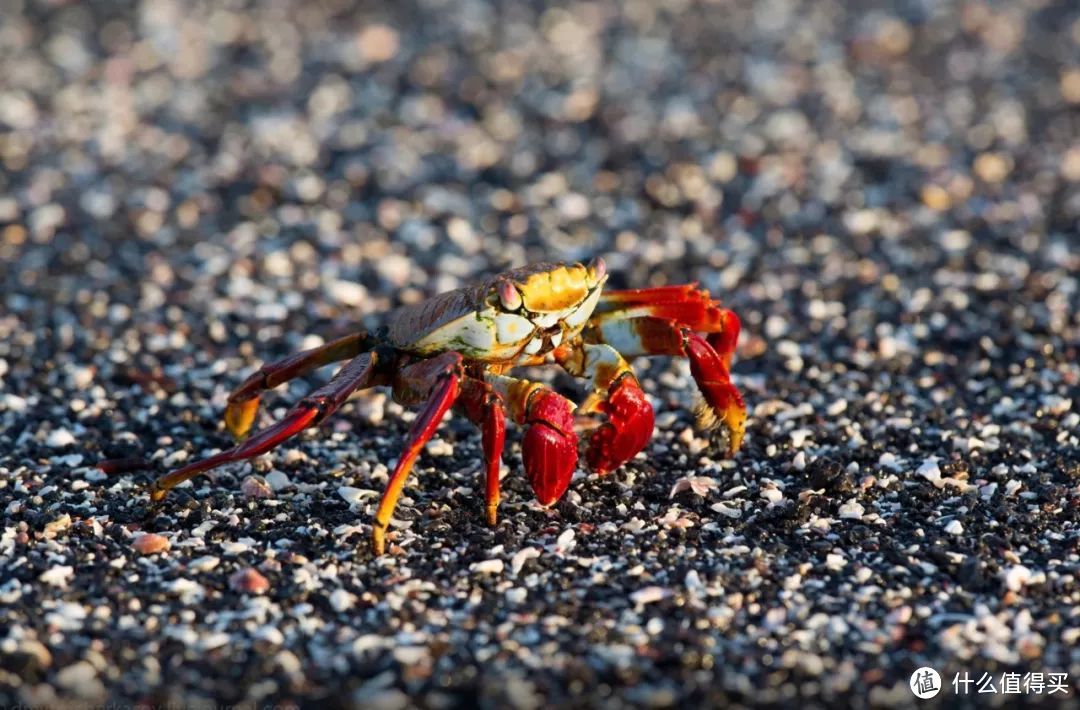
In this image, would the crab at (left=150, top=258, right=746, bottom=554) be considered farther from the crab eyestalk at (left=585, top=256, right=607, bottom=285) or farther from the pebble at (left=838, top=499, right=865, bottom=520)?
the pebble at (left=838, top=499, right=865, bottom=520)

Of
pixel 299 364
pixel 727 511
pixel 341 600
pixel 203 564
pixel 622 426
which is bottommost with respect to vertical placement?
pixel 341 600

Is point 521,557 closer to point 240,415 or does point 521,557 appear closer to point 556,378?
point 240,415

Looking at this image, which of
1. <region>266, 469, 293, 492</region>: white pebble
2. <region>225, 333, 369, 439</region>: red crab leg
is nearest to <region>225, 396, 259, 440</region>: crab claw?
<region>225, 333, 369, 439</region>: red crab leg

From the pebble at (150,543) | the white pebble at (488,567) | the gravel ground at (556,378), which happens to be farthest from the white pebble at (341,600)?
the pebble at (150,543)

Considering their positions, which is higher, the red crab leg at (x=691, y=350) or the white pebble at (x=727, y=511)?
the red crab leg at (x=691, y=350)

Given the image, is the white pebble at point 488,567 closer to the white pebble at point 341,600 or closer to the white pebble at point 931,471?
the white pebble at point 341,600

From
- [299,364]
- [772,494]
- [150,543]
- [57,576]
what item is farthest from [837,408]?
[57,576]
